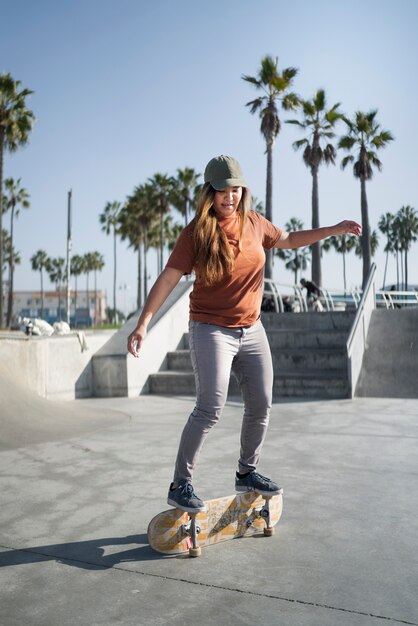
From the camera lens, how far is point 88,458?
5.18m

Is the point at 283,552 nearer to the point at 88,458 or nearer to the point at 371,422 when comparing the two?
the point at 88,458

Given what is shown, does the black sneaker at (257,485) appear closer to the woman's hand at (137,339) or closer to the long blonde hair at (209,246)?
the woman's hand at (137,339)

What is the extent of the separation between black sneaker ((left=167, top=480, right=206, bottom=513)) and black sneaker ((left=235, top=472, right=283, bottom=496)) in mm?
392

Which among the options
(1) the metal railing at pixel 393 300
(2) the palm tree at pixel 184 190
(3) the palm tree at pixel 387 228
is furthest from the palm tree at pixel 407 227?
(1) the metal railing at pixel 393 300

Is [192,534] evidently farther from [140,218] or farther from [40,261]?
[40,261]

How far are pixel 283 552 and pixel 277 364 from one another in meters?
7.33

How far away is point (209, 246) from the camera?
9.92 ft

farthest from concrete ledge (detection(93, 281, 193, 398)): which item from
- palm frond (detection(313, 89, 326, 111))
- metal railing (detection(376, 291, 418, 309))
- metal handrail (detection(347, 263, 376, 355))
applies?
palm frond (detection(313, 89, 326, 111))

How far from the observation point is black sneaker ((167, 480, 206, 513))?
9.54 ft

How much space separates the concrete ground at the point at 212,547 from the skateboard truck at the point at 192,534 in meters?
0.05

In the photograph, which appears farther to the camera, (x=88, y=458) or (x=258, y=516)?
(x=88, y=458)

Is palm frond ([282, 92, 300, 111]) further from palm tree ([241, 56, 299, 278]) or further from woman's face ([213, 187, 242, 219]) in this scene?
woman's face ([213, 187, 242, 219])

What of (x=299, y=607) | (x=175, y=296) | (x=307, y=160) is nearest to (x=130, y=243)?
(x=307, y=160)

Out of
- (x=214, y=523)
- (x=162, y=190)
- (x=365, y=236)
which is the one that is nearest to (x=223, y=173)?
(x=214, y=523)
